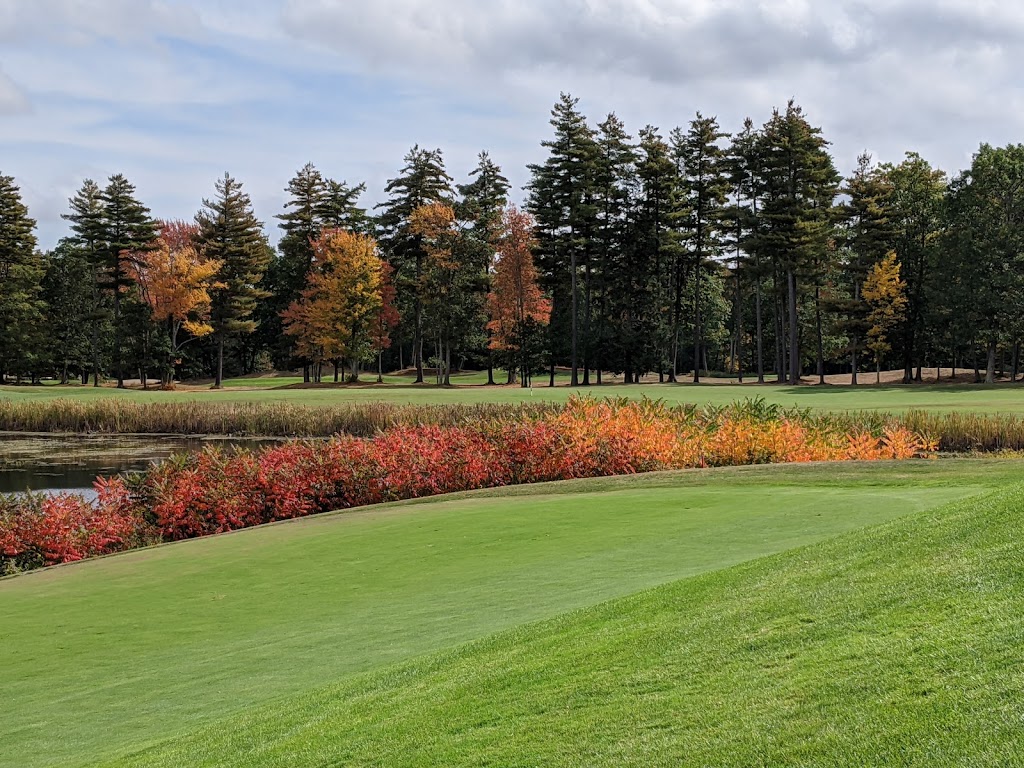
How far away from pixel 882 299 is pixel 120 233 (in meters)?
53.6

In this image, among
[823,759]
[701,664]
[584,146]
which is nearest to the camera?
[823,759]

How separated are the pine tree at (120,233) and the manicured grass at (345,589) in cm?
6462

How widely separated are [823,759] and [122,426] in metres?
41.5

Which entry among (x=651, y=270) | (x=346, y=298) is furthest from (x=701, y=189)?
(x=346, y=298)

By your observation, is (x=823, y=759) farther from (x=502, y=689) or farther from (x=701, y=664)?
(x=502, y=689)

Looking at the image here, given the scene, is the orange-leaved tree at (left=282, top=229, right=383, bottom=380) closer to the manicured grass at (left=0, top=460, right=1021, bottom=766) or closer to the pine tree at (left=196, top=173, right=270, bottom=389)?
the pine tree at (left=196, top=173, right=270, bottom=389)

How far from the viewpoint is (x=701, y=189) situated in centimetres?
7219

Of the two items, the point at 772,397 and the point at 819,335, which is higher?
the point at 819,335

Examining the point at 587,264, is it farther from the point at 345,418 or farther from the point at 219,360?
the point at 345,418

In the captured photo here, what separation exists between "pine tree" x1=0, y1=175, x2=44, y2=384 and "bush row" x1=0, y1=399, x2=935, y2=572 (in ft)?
195

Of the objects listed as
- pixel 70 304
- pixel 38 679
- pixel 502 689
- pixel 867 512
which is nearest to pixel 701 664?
pixel 502 689

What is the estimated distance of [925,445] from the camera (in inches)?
890

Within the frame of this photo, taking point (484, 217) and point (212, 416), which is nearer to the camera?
point (212, 416)

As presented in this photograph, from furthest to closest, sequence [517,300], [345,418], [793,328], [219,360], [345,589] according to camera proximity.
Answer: [219,360] < [517,300] < [793,328] < [345,418] < [345,589]
